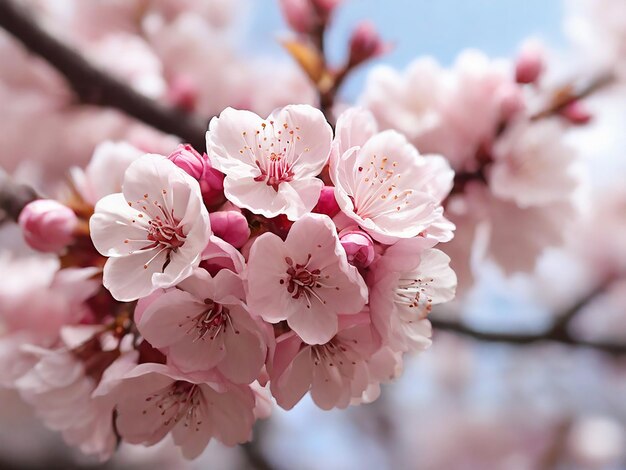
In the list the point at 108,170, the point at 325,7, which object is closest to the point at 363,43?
the point at 325,7

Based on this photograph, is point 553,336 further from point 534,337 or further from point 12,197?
point 12,197

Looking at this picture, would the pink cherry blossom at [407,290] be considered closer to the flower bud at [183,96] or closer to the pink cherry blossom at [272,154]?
the pink cherry blossom at [272,154]

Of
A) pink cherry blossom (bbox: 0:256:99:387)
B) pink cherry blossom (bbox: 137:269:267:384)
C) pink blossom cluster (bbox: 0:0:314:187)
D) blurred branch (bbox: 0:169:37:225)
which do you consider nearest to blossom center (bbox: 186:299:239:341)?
pink cherry blossom (bbox: 137:269:267:384)

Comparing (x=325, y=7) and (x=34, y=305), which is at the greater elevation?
(x=325, y=7)

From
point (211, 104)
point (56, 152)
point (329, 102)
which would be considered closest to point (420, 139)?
point (329, 102)

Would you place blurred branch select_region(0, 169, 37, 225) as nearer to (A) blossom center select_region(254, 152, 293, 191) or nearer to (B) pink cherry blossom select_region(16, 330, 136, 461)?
(B) pink cherry blossom select_region(16, 330, 136, 461)

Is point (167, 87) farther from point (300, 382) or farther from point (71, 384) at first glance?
point (300, 382)

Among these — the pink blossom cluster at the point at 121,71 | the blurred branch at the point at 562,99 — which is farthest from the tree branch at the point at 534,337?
the pink blossom cluster at the point at 121,71
